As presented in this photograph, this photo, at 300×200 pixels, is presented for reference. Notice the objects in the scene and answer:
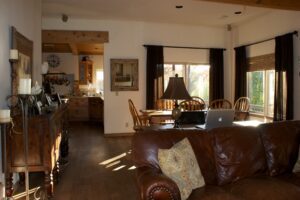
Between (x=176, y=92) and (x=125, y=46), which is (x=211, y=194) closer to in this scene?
(x=176, y=92)

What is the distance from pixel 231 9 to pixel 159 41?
2.00 metres

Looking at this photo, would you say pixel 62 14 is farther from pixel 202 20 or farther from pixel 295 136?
pixel 295 136

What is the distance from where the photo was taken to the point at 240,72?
7.05 meters

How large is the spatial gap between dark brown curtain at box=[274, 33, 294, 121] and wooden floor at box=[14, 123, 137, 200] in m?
3.14

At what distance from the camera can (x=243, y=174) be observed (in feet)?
8.75

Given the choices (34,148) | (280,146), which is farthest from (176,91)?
(34,148)

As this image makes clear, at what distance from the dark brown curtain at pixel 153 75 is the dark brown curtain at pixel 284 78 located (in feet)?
8.99

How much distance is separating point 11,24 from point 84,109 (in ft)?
21.9

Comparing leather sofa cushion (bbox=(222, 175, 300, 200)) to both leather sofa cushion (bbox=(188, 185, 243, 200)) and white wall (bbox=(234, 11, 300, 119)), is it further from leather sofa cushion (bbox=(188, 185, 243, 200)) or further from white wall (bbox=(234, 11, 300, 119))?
white wall (bbox=(234, 11, 300, 119))

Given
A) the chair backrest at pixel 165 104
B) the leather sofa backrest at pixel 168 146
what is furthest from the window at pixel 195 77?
the leather sofa backrest at pixel 168 146

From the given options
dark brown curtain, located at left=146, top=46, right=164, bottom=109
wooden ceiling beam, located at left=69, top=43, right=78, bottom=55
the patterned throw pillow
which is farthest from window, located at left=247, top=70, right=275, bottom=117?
wooden ceiling beam, located at left=69, top=43, right=78, bottom=55

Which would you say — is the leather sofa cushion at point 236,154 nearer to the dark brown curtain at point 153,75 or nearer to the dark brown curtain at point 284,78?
the dark brown curtain at point 284,78

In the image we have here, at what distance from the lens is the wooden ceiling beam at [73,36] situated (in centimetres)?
672

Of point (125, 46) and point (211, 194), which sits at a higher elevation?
point (125, 46)
